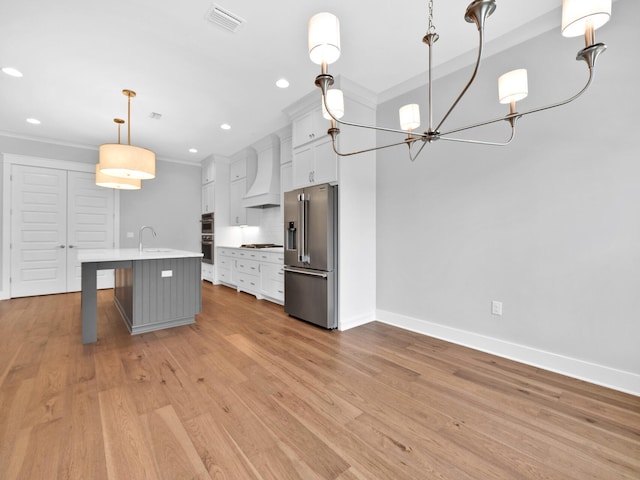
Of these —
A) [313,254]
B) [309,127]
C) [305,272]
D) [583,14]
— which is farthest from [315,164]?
[583,14]

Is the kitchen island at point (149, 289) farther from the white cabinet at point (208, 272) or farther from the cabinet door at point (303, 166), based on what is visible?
the white cabinet at point (208, 272)

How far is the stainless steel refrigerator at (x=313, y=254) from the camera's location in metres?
3.31

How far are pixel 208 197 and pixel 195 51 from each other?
13.5 ft

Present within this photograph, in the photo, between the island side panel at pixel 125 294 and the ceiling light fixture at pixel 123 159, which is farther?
the island side panel at pixel 125 294

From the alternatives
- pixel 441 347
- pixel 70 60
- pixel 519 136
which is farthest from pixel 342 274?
pixel 70 60

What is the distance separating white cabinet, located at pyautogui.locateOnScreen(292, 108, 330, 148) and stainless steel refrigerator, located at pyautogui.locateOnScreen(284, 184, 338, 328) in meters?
0.66

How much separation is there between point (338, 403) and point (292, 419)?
33 centimetres

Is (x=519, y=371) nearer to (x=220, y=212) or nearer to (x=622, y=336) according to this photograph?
(x=622, y=336)

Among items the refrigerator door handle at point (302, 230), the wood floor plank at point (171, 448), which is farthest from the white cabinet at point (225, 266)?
the wood floor plank at point (171, 448)

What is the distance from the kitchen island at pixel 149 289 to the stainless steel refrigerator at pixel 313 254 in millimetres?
1202

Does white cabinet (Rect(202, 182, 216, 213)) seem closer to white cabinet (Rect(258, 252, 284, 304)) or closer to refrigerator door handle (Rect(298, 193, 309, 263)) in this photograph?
white cabinet (Rect(258, 252, 284, 304))

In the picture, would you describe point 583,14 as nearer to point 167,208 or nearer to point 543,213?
point 543,213

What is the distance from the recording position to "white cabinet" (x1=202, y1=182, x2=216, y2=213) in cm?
627

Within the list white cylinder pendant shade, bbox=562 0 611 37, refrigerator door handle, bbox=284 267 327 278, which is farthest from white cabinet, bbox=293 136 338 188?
white cylinder pendant shade, bbox=562 0 611 37
